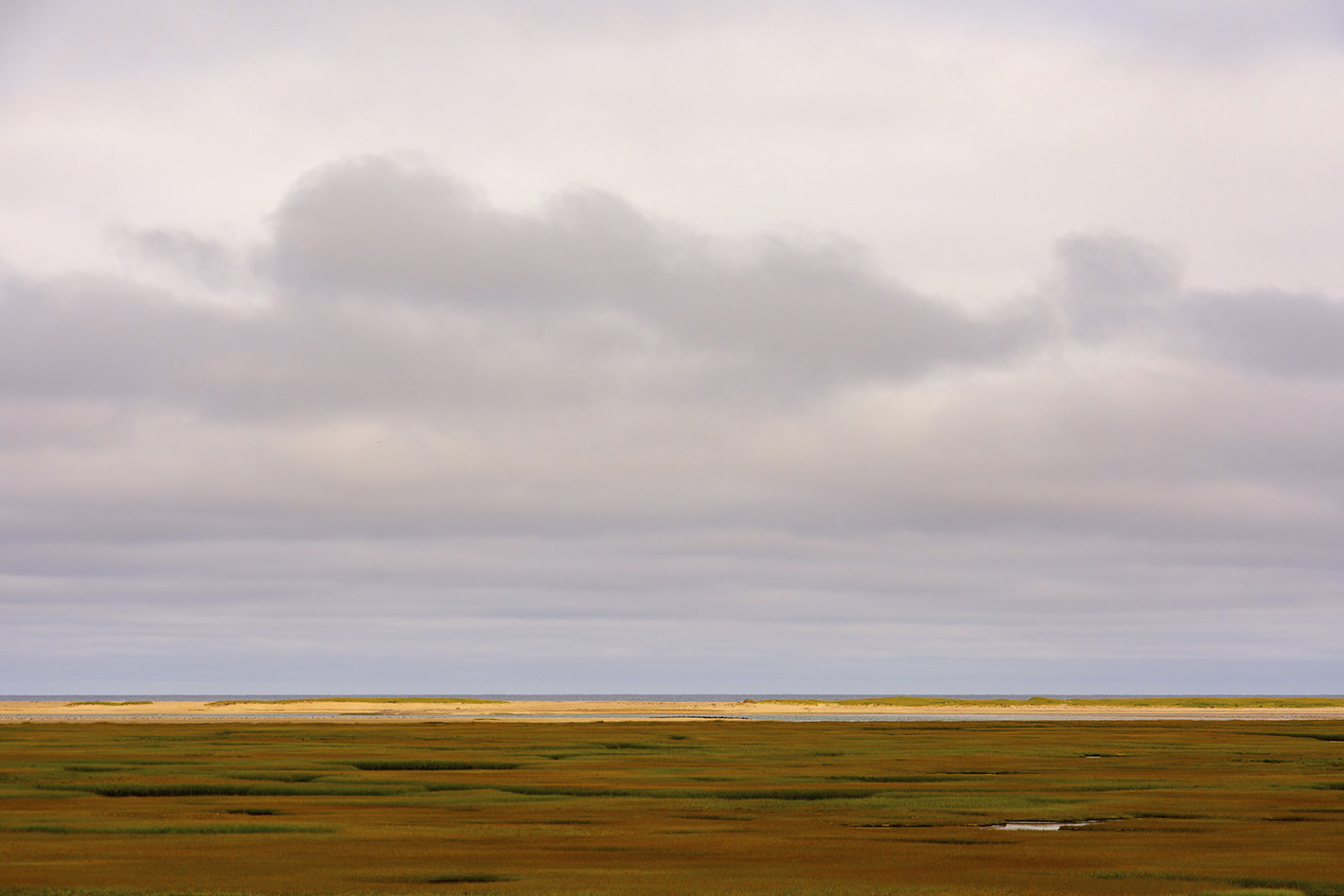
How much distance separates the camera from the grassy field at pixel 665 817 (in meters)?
21.9

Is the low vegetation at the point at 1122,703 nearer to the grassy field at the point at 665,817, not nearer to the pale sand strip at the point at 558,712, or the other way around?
the pale sand strip at the point at 558,712

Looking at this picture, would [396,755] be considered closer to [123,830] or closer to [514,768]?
[514,768]

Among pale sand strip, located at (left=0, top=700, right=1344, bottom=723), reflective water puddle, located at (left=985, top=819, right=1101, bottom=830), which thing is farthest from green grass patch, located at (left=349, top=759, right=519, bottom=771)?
pale sand strip, located at (left=0, top=700, right=1344, bottom=723)

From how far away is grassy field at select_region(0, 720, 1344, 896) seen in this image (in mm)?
21938

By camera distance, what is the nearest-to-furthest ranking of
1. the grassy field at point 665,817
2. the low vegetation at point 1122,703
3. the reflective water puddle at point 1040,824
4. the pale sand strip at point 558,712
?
1. the grassy field at point 665,817
2. the reflective water puddle at point 1040,824
3. the pale sand strip at point 558,712
4. the low vegetation at point 1122,703

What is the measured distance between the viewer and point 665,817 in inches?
1228

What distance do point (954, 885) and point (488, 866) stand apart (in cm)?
776

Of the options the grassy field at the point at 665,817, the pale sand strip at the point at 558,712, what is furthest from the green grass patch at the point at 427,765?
the pale sand strip at the point at 558,712

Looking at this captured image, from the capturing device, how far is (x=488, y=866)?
915 inches

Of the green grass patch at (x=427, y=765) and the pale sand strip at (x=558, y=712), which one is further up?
the pale sand strip at (x=558, y=712)

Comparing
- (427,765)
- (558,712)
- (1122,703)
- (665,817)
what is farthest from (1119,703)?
(665,817)

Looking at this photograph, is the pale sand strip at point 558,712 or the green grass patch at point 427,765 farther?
the pale sand strip at point 558,712

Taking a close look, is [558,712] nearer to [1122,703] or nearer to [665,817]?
[1122,703]

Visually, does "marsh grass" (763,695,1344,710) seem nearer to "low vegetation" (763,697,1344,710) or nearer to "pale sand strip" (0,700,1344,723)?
"low vegetation" (763,697,1344,710)
